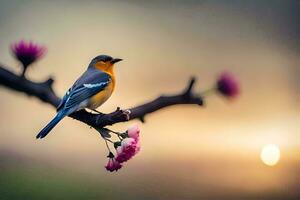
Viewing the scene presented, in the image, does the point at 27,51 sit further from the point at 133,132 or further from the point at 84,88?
the point at 133,132

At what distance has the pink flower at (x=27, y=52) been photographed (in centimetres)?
209

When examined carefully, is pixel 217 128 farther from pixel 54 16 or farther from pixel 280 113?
pixel 54 16

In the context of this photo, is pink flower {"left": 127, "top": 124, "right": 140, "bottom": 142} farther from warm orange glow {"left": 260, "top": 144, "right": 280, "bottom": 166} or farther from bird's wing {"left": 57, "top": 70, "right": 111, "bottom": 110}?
warm orange glow {"left": 260, "top": 144, "right": 280, "bottom": 166}

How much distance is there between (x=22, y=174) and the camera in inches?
81.7

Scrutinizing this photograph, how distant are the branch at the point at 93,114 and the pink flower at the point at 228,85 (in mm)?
90

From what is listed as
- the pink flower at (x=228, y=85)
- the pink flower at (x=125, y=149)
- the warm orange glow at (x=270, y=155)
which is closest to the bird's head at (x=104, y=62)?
the pink flower at (x=125, y=149)

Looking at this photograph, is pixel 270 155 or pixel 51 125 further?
Result: pixel 270 155

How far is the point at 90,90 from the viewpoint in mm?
2098

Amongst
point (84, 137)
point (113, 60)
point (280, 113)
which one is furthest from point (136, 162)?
point (280, 113)

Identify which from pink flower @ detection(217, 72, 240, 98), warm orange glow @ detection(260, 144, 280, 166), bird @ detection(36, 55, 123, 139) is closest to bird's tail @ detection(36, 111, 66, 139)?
bird @ detection(36, 55, 123, 139)

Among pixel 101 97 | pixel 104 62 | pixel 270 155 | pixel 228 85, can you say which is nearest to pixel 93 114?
pixel 101 97

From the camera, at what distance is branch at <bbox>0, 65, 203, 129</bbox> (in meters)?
2.09

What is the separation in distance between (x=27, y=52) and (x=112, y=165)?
1.55 feet

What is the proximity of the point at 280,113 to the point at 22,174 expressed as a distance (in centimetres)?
92
